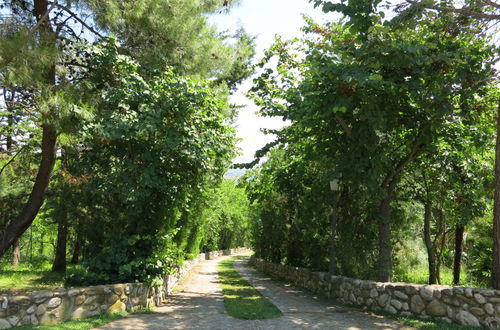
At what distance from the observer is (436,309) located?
7211mm

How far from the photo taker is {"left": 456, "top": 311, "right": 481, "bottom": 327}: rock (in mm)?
6541

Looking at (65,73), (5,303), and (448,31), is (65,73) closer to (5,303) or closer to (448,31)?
(5,303)

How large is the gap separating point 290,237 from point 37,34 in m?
11.6

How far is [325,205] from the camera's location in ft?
39.5

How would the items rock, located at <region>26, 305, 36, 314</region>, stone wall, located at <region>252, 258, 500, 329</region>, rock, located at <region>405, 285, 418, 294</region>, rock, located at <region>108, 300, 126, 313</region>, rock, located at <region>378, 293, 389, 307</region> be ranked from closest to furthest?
rock, located at <region>26, 305, 36, 314</region> → stone wall, located at <region>252, 258, 500, 329</region> → rock, located at <region>108, 300, 126, 313</region> → rock, located at <region>405, 285, 418, 294</region> → rock, located at <region>378, 293, 389, 307</region>

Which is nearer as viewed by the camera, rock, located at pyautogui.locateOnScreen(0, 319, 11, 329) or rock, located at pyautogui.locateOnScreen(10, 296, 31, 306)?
rock, located at pyautogui.locateOnScreen(0, 319, 11, 329)

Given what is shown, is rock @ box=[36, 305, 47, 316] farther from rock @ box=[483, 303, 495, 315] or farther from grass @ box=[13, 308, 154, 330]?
rock @ box=[483, 303, 495, 315]

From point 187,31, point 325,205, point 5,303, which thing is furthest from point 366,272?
point 5,303

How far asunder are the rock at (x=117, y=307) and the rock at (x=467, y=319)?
633 cm

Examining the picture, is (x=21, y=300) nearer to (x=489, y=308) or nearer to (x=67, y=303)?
(x=67, y=303)

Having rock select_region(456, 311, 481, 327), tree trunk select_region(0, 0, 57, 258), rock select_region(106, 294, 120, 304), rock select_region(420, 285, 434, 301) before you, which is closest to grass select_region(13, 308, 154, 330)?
rock select_region(106, 294, 120, 304)

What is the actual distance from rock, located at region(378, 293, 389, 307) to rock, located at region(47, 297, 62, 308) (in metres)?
6.39

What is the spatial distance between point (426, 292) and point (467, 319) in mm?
895

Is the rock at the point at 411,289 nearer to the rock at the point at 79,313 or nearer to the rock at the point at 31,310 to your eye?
the rock at the point at 79,313
